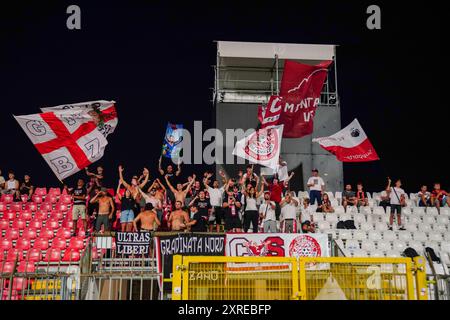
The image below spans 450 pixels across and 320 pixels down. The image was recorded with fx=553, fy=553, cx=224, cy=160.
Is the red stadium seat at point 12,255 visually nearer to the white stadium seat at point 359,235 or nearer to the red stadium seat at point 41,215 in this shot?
the red stadium seat at point 41,215

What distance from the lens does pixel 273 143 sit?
65.5 feet

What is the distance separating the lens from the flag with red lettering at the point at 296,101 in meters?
20.8

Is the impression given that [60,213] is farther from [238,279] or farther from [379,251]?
[238,279]

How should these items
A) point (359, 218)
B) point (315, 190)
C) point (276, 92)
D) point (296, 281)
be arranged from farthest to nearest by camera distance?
point (276, 92)
point (315, 190)
point (359, 218)
point (296, 281)

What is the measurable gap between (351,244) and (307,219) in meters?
1.79

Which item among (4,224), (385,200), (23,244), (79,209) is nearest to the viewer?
(23,244)

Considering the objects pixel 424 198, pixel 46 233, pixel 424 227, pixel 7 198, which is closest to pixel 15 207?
pixel 7 198

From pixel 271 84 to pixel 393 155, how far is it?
29.8 feet

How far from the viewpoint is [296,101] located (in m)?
20.9

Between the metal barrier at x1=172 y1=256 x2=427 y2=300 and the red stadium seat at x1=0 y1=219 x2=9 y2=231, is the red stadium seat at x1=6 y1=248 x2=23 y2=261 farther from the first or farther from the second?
the metal barrier at x1=172 y1=256 x2=427 y2=300

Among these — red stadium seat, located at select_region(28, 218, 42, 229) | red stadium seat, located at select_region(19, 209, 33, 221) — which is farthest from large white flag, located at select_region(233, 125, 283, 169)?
red stadium seat, located at select_region(19, 209, 33, 221)

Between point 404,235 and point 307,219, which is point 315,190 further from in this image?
point 404,235

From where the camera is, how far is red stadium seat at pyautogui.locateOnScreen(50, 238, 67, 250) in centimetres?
1670
